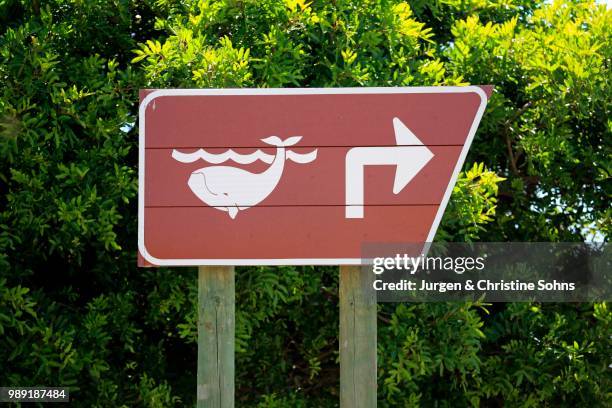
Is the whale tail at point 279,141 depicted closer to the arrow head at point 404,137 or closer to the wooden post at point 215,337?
the arrow head at point 404,137

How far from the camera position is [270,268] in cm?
535

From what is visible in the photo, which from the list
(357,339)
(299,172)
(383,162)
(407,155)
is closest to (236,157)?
(299,172)

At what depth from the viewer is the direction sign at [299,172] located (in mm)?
3756

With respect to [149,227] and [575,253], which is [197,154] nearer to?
[149,227]

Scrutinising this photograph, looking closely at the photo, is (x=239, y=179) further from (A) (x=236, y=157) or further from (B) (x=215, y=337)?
(B) (x=215, y=337)

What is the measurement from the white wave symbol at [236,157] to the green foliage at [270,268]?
1.28 meters

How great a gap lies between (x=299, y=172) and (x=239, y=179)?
0.25m

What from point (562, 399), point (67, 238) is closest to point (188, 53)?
point (67, 238)

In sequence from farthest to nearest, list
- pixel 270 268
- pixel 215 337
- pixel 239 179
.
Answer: pixel 270 268 < pixel 215 337 < pixel 239 179

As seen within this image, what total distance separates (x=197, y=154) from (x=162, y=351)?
8.53 feet

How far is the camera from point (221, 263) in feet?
12.4

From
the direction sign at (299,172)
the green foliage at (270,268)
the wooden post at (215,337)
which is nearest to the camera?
the direction sign at (299,172)

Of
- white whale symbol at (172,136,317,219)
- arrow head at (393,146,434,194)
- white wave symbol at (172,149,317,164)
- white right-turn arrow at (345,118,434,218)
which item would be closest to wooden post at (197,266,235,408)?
white whale symbol at (172,136,317,219)

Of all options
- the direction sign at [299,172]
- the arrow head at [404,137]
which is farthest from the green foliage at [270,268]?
the arrow head at [404,137]
